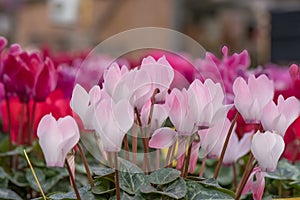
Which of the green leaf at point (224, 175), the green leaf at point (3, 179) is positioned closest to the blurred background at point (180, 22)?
the green leaf at point (224, 175)

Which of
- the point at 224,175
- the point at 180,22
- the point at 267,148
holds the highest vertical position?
the point at 180,22

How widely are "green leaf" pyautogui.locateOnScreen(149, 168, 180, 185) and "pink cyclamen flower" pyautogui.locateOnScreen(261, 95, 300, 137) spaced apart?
0.41 feet

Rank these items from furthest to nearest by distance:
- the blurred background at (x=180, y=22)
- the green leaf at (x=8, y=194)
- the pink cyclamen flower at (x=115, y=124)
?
the blurred background at (x=180, y=22), the green leaf at (x=8, y=194), the pink cyclamen flower at (x=115, y=124)

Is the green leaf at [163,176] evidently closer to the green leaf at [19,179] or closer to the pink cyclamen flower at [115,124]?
the pink cyclamen flower at [115,124]

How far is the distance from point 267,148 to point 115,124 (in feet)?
0.57

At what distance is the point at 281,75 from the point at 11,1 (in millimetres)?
3527

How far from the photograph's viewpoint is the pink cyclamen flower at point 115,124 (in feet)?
2.53

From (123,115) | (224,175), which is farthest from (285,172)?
(123,115)

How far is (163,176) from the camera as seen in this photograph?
2.71ft

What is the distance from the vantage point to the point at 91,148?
0.98 meters

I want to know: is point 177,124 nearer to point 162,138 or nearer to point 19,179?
point 162,138

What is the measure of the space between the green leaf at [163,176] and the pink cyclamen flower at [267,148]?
0.32 feet

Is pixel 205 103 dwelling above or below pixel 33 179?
above

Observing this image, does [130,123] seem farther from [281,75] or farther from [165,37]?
[165,37]
